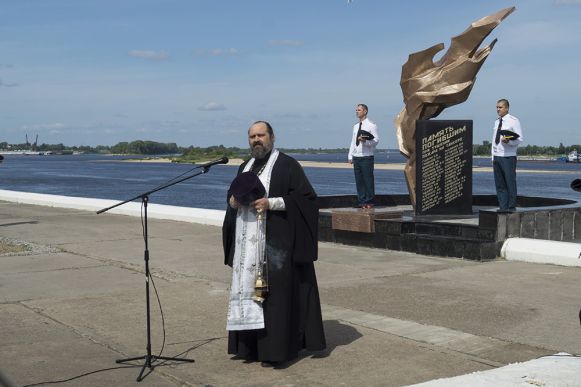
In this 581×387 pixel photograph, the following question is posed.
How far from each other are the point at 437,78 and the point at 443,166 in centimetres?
154

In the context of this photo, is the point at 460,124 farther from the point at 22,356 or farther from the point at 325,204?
the point at 22,356

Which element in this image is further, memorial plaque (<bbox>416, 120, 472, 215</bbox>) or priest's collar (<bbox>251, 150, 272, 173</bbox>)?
memorial plaque (<bbox>416, 120, 472, 215</bbox>)

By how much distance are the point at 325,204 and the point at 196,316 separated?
28.1 ft

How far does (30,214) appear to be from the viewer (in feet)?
57.6

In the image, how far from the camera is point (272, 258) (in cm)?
546

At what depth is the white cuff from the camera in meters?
5.43

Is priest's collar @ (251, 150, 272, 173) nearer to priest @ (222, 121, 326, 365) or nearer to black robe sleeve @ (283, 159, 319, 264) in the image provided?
priest @ (222, 121, 326, 365)

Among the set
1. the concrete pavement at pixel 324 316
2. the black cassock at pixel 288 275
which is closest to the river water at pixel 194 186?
the concrete pavement at pixel 324 316

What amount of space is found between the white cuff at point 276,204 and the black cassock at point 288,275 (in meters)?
0.04

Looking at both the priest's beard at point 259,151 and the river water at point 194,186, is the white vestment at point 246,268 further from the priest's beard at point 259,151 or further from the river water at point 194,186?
the river water at point 194,186

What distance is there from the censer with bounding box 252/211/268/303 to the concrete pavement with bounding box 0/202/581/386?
54cm

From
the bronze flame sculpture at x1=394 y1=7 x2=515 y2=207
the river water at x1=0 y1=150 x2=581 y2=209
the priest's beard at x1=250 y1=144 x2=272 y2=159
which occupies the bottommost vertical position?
the river water at x1=0 y1=150 x2=581 y2=209

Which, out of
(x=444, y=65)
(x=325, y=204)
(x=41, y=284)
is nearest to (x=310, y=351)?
(x=41, y=284)

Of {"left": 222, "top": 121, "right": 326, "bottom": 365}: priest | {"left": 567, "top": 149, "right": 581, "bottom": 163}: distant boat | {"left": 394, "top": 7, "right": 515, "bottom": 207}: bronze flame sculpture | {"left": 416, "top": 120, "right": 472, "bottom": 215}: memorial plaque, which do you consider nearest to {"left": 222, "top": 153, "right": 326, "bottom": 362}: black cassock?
{"left": 222, "top": 121, "right": 326, "bottom": 365}: priest
